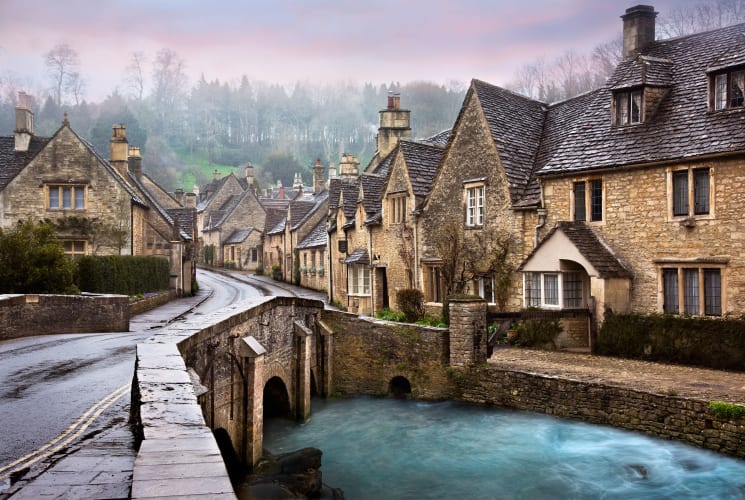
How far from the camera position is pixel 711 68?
2111cm

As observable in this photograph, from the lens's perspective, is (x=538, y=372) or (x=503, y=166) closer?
(x=538, y=372)

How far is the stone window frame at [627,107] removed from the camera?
75.7 feet

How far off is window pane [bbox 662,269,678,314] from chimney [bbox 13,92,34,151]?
3407 cm

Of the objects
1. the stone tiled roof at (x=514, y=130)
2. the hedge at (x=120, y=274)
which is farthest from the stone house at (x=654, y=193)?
the hedge at (x=120, y=274)

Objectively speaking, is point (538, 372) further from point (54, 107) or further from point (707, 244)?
point (54, 107)

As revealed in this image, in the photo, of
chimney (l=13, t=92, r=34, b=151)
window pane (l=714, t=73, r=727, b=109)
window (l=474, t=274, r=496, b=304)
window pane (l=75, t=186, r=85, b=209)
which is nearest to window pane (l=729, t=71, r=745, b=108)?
window pane (l=714, t=73, r=727, b=109)

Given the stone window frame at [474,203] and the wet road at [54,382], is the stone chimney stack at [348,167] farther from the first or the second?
the wet road at [54,382]

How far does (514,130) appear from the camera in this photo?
2792cm

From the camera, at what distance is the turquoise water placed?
49.9ft

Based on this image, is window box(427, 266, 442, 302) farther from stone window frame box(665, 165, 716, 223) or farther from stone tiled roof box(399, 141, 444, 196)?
stone window frame box(665, 165, 716, 223)

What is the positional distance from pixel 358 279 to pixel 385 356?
36.9 ft

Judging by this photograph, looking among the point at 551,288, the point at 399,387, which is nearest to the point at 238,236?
the point at 399,387

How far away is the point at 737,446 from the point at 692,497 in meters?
1.52

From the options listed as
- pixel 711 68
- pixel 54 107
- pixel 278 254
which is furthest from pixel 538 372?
pixel 54 107
